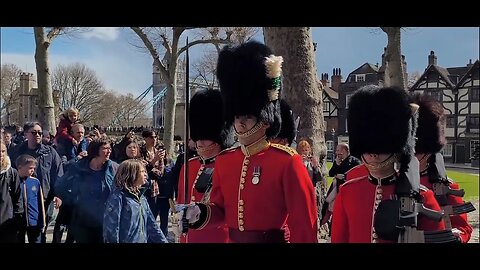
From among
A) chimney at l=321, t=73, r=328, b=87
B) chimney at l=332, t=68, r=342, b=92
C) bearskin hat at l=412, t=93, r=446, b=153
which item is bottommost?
bearskin hat at l=412, t=93, r=446, b=153

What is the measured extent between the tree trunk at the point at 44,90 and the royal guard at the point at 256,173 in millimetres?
1703

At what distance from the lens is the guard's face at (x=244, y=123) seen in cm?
247

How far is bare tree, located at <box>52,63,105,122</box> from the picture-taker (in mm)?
3451

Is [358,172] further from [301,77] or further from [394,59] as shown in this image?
[301,77]

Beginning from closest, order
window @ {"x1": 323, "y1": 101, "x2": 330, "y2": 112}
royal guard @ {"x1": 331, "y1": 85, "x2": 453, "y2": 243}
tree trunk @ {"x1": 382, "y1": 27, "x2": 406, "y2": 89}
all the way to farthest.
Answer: royal guard @ {"x1": 331, "y1": 85, "x2": 453, "y2": 243}, tree trunk @ {"x1": 382, "y1": 27, "x2": 406, "y2": 89}, window @ {"x1": 323, "y1": 101, "x2": 330, "y2": 112}

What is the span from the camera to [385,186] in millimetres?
2275

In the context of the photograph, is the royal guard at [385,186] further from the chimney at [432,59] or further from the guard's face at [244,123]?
the chimney at [432,59]

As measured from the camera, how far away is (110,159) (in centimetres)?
391

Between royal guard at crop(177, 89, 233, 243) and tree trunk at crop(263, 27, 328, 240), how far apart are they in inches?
59.6

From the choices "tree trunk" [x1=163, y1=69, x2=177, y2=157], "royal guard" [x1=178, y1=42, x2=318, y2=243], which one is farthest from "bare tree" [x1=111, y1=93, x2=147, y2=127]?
"royal guard" [x1=178, y1=42, x2=318, y2=243]

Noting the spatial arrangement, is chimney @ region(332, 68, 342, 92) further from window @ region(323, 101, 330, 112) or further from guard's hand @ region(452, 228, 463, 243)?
guard's hand @ region(452, 228, 463, 243)

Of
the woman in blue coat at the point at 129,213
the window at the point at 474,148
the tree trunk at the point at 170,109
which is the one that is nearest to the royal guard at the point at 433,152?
the window at the point at 474,148

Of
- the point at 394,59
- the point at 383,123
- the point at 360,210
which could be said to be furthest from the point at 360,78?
the point at 360,210
